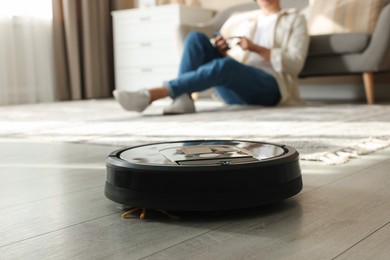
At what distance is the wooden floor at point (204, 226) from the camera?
0.61 metres

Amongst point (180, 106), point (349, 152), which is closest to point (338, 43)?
point (180, 106)

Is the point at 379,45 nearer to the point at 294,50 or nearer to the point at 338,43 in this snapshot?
the point at 338,43

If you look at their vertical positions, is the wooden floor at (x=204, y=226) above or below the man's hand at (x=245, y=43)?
below

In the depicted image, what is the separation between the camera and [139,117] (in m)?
2.53

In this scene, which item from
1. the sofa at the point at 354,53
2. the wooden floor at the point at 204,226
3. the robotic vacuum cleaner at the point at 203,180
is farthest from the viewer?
the sofa at the point at 354,53

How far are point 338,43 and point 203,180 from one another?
8.41 ft

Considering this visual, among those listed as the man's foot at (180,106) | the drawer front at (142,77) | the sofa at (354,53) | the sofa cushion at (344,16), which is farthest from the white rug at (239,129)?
the drawer front at (142,77)

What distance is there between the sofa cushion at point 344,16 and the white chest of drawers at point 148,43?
113 centimetres

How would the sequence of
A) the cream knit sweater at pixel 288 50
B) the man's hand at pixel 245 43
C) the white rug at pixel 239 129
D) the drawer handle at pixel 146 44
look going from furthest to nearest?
1. the drawer handle at pixel 146 44
2. the cream knit sweater at pixel 288 50
3. the man's hand at pixel 245 43
4. the white rug at pixel 239 129

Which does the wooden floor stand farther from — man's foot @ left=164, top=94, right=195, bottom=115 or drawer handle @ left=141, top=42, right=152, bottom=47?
drawer handle @ left=141, top=42, right=152, bottom=47

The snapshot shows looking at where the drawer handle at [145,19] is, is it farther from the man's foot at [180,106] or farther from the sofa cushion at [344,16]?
the man's foot at [180,106]

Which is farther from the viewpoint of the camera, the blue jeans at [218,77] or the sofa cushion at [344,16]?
the sofa cushion at [344,16]

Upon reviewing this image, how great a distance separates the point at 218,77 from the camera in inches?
103

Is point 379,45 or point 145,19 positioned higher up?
point 145,19
